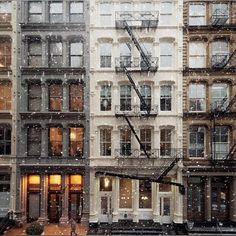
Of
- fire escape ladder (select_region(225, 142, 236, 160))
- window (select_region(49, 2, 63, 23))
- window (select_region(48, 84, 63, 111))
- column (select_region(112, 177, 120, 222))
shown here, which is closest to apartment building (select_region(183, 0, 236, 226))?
fire escape ladder (select_region(225, 142, 236, 160))

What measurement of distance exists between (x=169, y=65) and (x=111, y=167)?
27.9 ft

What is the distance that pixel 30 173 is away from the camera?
2700 cm

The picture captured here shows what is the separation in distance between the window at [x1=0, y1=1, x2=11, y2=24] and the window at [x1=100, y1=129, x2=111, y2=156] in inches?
426

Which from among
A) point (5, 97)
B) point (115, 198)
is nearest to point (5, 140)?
point (5, 97)

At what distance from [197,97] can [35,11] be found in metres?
13.5

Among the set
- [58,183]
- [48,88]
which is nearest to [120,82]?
[48,88]

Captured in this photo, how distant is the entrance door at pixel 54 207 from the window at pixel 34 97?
21.2 feet

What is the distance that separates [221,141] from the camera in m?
26.9

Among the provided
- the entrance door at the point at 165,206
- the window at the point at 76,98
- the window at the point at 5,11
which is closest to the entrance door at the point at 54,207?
the window at the point at 76,98

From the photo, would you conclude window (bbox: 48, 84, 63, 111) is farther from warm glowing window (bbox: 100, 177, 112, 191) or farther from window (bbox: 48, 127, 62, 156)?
warm glowing window (bbox: 100, 177, 112, 191)

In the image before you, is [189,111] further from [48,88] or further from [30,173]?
[30,173]

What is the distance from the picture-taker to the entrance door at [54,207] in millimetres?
27016

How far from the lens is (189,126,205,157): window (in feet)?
88.6

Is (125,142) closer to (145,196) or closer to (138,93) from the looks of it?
(138,93)
